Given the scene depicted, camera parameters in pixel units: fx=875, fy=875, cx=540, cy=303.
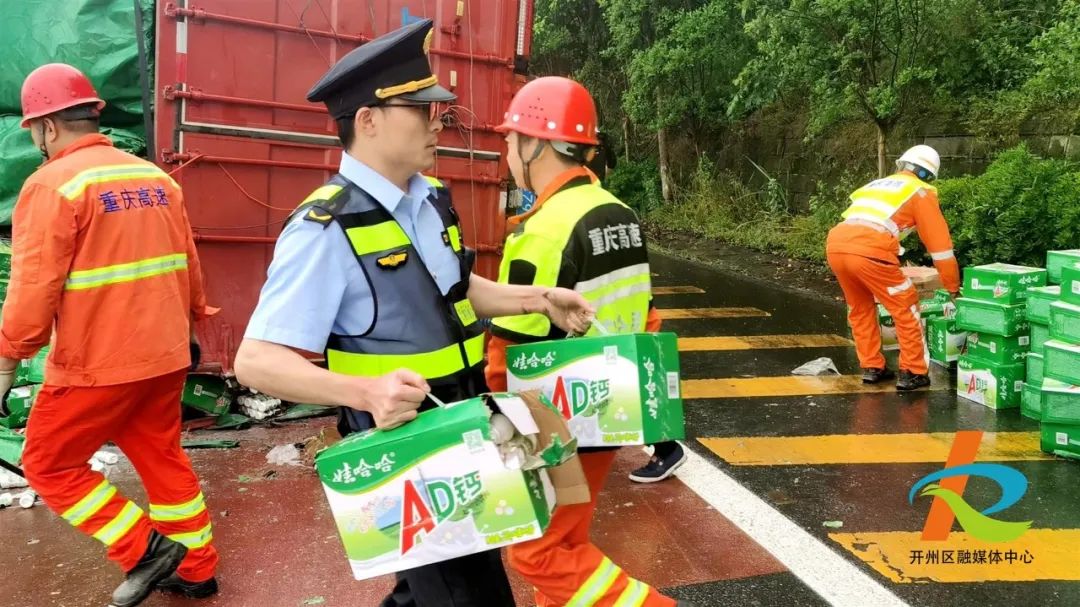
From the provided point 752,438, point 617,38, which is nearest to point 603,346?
point 752,438

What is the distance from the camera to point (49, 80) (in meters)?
3.49

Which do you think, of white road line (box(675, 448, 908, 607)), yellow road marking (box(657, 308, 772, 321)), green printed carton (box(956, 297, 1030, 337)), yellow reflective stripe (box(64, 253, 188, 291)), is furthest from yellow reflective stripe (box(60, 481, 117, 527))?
yellow road marking (box(657, 308, 772, 321))

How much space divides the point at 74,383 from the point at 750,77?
9.30 m

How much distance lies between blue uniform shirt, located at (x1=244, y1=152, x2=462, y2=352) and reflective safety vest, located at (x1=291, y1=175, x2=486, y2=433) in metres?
0.02

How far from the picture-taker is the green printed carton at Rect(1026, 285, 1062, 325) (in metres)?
5.20

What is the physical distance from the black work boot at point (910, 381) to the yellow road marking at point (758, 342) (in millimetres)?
1353

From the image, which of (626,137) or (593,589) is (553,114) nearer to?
(593,589)

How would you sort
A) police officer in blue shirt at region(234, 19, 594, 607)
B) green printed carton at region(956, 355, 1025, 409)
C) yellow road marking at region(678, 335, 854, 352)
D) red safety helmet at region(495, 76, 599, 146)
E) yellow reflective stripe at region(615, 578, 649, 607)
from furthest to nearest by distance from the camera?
yellow road marking at region(678, 335, 854, 352) → green printed carton at region(956, 355, 1025, 409) → red safety helmet at region(495, 76, 599, 146) → yellow reflective stripe at region(615, 578, 649, 607) → police officer in blue shirt at region(234, 19, 594, 607)

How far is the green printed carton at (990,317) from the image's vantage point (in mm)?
5574

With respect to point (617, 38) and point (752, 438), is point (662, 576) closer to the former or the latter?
point (752, 438)

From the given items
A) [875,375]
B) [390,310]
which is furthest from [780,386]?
[390,310]

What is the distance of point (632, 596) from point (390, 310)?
1.12m

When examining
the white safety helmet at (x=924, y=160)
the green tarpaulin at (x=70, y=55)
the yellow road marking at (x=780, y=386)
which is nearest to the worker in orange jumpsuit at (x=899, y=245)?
the white safety helmet at (x=924, y=160)

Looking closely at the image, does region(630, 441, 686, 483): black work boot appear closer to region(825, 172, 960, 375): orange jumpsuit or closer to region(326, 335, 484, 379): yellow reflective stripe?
region(825, 172, 960, 375): orange jumpsuit
